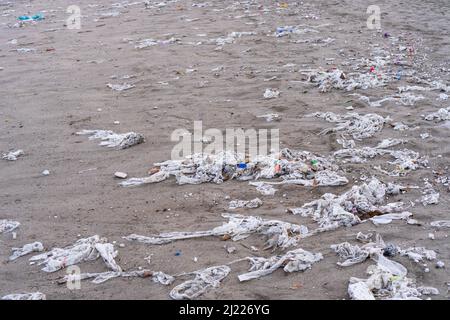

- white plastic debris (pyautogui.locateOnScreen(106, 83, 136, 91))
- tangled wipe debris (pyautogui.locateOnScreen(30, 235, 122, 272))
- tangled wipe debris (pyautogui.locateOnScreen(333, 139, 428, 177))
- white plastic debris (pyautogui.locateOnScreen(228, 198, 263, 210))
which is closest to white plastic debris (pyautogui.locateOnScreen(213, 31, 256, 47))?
white plastic debris (pyautogui.locateOnScreen(106, 83, 136, 91))

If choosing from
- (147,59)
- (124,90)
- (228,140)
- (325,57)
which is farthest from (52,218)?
(325,57)

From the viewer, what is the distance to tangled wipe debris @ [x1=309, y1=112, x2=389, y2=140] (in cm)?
443

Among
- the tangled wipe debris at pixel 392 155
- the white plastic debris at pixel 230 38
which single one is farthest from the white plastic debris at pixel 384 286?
the white plastic debris at pixel 230 38

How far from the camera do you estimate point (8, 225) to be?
337 cm

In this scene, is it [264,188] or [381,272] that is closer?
[381,272]

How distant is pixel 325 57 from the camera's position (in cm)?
656

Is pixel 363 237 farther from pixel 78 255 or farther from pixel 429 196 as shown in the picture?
pixel 78 255

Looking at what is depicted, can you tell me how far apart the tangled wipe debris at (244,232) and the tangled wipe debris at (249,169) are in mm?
631

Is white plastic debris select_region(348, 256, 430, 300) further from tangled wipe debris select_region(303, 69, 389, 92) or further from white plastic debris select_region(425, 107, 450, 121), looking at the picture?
tangled wipe debris select_region(303, 69, 389, 92)

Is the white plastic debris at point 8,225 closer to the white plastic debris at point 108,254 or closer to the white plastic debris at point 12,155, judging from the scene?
the white plastic debris at point 108,254

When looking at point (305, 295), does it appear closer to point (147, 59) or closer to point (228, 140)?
point (228, 140)

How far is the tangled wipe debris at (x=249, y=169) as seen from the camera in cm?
374

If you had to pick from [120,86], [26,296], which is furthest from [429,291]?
[120,86]

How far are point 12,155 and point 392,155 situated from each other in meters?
3.71
